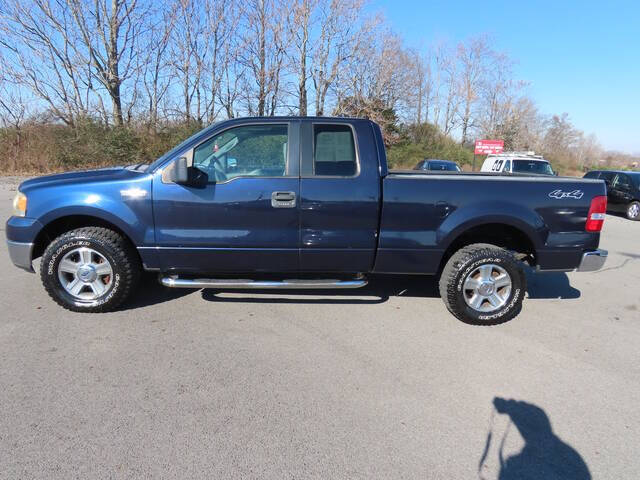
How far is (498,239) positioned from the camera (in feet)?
13.6

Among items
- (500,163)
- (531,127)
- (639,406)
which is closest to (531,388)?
(639,406)

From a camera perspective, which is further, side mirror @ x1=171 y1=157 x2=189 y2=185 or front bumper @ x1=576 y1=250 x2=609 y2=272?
front bumper @ x1=576 y1=250 x2=609 y2=272

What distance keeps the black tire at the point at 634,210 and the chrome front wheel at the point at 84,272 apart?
1489 centimetres

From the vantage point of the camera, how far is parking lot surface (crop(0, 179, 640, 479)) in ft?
6.78

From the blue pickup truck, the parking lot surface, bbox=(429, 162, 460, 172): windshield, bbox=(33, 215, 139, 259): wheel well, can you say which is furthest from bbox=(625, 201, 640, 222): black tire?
bbox=(33, 215, 139, 259): wheel well

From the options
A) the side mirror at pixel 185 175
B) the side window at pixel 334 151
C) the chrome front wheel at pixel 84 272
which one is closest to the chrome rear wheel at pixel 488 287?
the side window at pixel 334 151

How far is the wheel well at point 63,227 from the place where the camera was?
3.74 metres

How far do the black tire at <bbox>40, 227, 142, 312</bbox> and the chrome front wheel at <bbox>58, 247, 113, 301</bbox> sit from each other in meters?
0.03

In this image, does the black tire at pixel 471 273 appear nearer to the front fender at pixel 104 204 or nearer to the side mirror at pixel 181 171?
the side mirror at pixel 181 171

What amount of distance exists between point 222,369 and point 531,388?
2.33m

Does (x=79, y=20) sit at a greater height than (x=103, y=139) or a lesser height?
greater

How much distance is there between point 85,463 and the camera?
199cm

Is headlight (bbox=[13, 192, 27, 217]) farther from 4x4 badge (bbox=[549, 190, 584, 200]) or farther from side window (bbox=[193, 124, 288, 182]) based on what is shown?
4x4 badge (bbox=[549, 190, 584, 200])

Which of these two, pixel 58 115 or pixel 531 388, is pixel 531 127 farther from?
pixel 531 388
